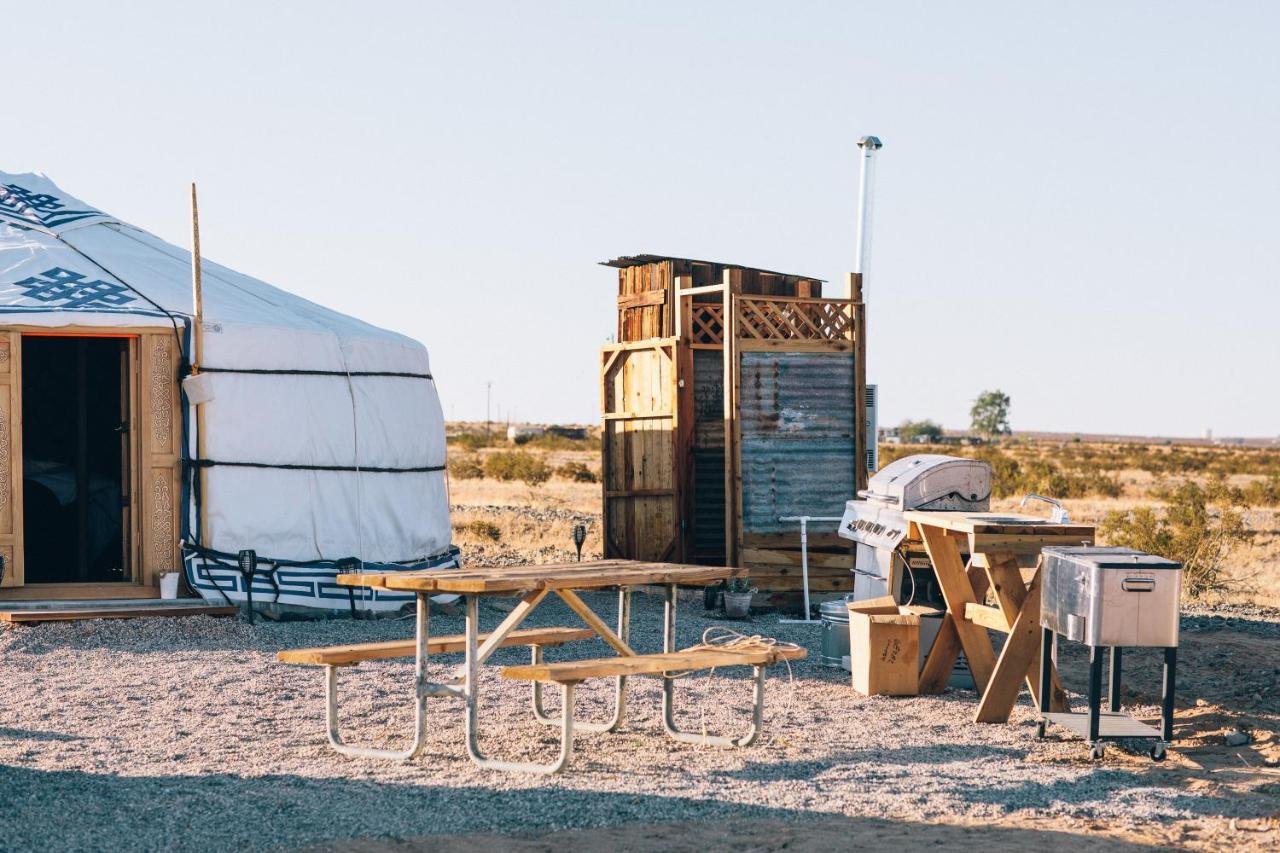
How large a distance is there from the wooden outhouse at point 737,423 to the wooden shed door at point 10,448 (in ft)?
15.3

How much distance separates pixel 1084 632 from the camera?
19.1 ft

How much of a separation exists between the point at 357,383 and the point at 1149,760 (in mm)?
6287

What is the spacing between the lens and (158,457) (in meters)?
9.91

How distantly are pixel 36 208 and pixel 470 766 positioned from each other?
755cm

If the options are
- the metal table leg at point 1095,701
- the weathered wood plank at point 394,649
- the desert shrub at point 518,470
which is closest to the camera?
the metal table leg at point 1095,701

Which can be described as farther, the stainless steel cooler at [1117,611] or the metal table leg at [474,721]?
the stainless steel cooler at [1117,611]

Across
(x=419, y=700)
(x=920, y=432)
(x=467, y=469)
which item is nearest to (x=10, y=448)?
(x=419, y=700)

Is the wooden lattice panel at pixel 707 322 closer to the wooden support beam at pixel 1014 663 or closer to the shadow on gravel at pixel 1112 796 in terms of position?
the wooden support beam at pixel 1014 663

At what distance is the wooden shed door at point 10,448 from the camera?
9594 millimetres

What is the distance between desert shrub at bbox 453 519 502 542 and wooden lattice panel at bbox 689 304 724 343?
5594 millimetres

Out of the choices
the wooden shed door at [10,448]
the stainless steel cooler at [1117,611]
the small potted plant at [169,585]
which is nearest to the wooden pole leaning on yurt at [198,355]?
the small potted plant at [169,585]

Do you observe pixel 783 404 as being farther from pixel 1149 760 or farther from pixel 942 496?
pixel 1149 760

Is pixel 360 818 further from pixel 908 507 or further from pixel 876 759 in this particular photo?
pixel 908 507

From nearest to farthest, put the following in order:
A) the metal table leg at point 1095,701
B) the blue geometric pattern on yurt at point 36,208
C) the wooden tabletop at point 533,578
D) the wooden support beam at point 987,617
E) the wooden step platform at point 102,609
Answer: the wooden tabletop at point 533,578 → the metal table leg at point 1095,701 → the wooden support beam at point 987,617 → the wooden step platform at point 102,609 → the blue geometric pattern on yurt at point 36,208
